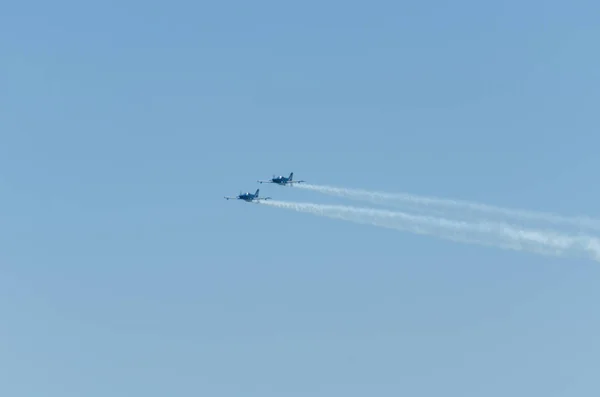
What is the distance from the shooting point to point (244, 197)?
12469 cm

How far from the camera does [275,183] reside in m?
127

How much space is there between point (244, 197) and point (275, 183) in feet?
21.4
